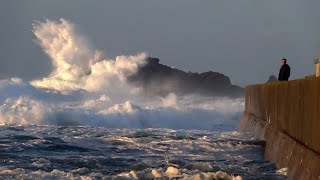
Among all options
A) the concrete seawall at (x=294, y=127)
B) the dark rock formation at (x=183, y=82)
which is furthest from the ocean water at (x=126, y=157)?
the dark rock formation at (x=183, y=82)

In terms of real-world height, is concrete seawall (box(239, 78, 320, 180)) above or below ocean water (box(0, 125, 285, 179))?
above

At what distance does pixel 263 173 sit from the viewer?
809 centimetres

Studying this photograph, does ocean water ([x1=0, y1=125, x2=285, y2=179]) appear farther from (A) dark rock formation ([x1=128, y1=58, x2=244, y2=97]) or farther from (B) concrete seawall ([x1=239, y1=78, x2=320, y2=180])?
(A) dark rock formation ([x1=128, y1=58, x2=244, y2=97])

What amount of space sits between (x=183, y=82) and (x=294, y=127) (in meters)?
51.9

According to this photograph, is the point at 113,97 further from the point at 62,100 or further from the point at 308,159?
the point at 308,159

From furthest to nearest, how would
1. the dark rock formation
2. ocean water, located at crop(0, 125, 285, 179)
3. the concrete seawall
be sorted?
1. the dark rock formation
2. ocean water, located at crop(0, 125, 285, 179)
3. the concrete seawall

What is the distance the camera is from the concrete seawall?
607 cm

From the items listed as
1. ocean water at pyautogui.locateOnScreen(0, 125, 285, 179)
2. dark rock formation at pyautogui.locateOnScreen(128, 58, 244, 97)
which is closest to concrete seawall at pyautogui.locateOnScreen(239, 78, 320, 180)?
ocean water at pyautogui.locateOnScreen(0, 125, 285, 179)

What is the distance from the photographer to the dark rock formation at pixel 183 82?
53.4 meters

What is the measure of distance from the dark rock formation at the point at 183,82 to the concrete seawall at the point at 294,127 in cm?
3951

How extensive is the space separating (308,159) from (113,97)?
32959mm

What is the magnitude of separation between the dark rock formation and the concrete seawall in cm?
3951

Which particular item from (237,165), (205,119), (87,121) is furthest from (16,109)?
(237,165)

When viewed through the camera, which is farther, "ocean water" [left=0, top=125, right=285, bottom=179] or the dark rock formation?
the dark rock formation
